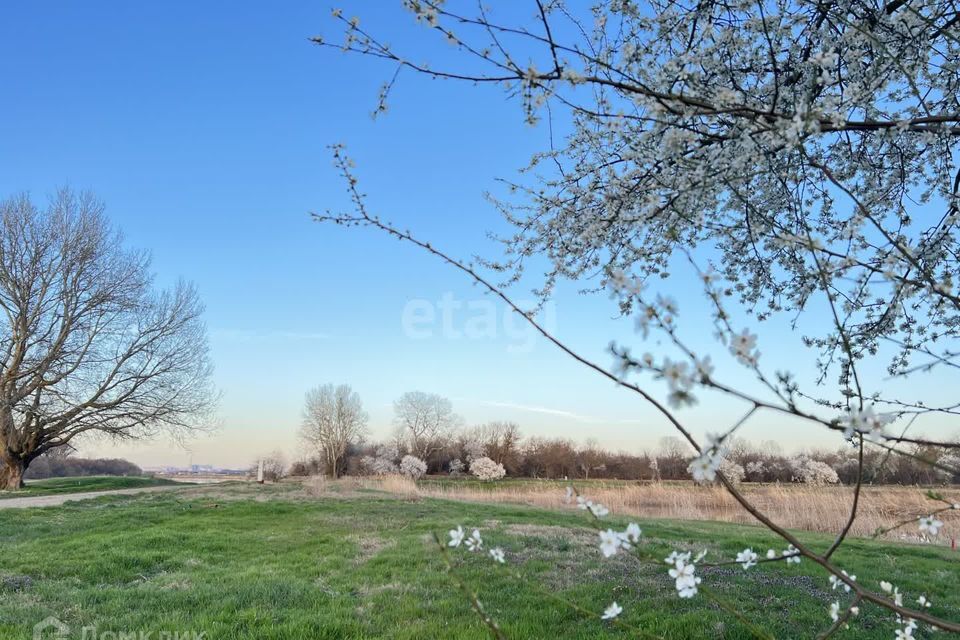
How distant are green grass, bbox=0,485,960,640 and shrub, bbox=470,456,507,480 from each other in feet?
124

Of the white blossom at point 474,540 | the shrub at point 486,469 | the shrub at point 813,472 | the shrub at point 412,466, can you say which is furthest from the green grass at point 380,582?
the shrub at point 412,466

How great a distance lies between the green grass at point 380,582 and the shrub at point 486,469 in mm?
37911

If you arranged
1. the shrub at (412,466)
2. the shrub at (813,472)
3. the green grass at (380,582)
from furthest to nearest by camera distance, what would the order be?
the shrub at (412,466)
the shrub at (813,472)
the green grass at (380,582)

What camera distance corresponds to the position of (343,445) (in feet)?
162

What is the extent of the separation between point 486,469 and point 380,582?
43371 mm

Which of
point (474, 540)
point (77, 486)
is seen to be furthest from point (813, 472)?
point (474, 540)

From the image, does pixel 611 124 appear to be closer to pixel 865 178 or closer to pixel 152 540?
pixel 865 178

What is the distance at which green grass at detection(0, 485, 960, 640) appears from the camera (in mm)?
4605

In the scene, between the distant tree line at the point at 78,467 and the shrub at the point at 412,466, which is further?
the shrub at the point at 412,466

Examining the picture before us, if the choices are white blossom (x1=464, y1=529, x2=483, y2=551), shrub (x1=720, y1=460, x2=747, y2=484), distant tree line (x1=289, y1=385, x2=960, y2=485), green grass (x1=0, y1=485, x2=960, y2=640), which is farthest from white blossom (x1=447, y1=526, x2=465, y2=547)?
distant tree line (x1=289, y1=385, x2=960, y2=485)

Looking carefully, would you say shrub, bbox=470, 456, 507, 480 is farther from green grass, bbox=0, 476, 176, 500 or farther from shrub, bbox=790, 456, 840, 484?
green grass, bbox=0, 476, 176, 500

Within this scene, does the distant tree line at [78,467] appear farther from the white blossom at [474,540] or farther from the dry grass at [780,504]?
the white blossom at [474,540]

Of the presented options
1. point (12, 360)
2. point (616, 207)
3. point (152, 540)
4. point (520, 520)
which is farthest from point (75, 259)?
point (616, 207)

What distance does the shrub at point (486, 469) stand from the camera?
1887 inches
